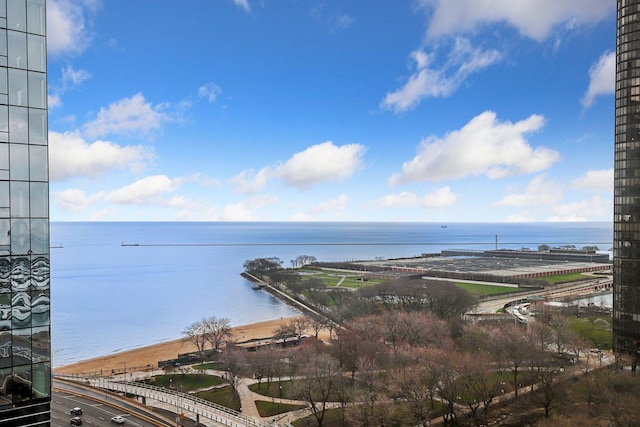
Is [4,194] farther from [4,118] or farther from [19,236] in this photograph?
Answer: [4,118]

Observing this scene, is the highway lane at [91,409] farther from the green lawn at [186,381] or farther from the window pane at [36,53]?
the window pane at [36,53]

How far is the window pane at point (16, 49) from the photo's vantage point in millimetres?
18906

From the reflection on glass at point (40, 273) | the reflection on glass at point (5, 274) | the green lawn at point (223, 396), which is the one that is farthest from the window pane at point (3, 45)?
the green lawn at point (223, 396)

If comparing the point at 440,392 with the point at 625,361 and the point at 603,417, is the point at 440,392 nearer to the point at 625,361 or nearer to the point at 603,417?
the point at 603,417

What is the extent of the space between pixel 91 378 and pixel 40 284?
40.7 metres

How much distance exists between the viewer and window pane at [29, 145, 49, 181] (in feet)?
63.1

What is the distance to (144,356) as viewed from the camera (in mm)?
71688

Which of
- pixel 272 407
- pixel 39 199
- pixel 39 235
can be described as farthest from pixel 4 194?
pixel 272 407

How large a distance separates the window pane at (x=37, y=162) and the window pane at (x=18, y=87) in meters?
1.72

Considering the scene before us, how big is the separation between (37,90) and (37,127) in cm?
145

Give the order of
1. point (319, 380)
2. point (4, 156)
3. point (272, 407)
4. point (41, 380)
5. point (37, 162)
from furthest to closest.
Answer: point (272, 407) < point (319, 380) < point (41, 380) < point (37, 162) < point (4, 156)

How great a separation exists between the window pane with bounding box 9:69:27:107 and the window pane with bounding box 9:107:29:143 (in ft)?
0.92

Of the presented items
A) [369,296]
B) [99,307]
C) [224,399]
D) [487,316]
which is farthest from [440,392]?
[99,307]

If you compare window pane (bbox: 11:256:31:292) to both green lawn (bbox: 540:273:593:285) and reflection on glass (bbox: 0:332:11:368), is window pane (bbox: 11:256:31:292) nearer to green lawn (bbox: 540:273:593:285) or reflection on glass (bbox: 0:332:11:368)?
reflection on glass (bbox: 0:332:11:368)
